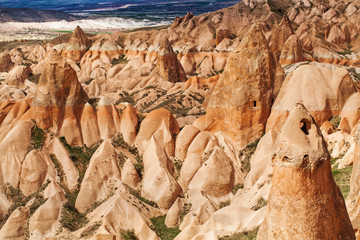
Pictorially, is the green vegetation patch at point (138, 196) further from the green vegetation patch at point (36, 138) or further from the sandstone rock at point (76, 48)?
the sandstone rock at point (76, 48)

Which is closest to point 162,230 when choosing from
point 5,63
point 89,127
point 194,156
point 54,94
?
point 194,156

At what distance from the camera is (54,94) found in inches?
1226

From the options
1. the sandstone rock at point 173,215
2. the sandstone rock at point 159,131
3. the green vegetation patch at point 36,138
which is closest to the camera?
the sandstone rock at point 173,215

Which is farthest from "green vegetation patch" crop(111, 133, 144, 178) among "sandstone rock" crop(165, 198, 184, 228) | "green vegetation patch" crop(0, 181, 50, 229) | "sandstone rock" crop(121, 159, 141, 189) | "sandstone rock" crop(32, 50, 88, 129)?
"green vegetation patch" crop(0, 181, 50, 229)

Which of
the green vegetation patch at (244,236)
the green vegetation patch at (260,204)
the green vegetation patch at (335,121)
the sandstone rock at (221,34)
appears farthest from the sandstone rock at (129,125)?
the sandstone rock at (221,34)

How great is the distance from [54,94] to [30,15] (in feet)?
550

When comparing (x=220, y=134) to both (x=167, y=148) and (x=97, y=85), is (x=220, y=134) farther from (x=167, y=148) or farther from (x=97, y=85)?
(x=97, y=85)

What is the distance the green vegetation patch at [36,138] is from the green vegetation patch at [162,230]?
425 inches

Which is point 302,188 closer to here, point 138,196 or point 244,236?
point 244,236

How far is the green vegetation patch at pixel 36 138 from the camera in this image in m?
29.7

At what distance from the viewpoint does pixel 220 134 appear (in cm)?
2855

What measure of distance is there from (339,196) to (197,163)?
16.6 m

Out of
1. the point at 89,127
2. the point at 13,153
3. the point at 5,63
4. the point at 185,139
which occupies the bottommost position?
the point at 5,63

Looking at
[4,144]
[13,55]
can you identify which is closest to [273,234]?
[4,144]
